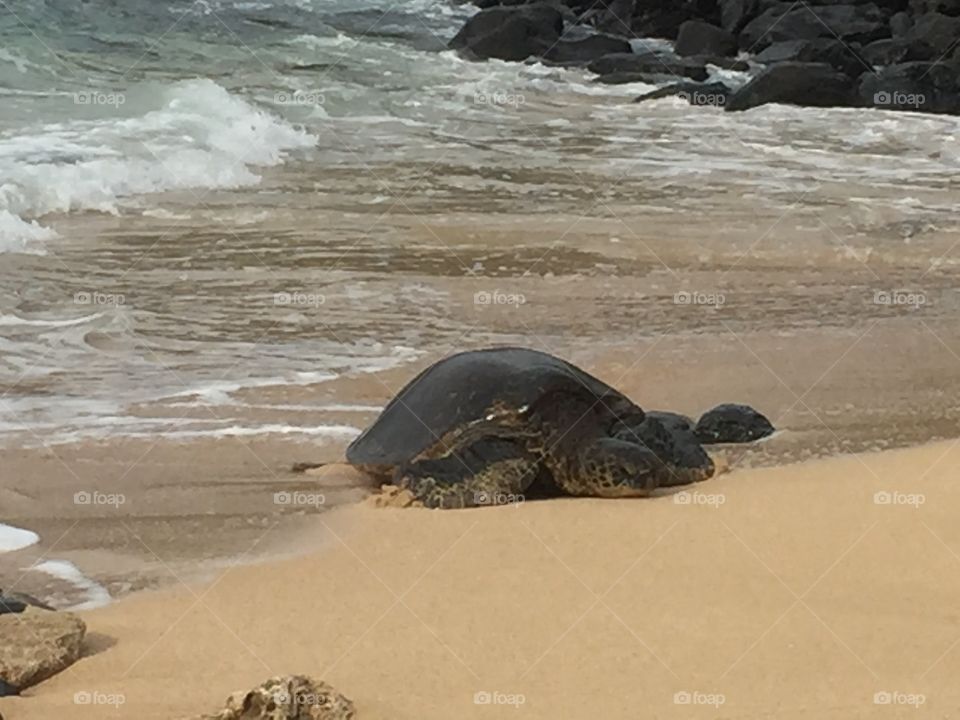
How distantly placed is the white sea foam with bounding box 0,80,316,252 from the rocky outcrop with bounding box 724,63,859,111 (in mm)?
6997

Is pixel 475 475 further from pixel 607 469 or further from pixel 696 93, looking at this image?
pixel 696 93

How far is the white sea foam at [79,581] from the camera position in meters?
4.68

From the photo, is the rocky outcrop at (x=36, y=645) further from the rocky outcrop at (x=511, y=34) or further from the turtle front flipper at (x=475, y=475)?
the rocky outcrop at (x=511, y=34)

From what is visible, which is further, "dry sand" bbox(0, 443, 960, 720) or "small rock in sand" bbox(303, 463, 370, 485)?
"small rock in sand" bbox(303, 463, 370, 485)

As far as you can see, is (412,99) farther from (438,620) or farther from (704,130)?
(438,620)

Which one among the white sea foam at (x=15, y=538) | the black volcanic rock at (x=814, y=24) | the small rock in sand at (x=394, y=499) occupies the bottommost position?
the white sea foam at (x=15, y=538)

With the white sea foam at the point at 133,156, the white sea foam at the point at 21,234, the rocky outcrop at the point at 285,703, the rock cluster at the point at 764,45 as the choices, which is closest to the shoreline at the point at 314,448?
the rocky outcrop at the point at 285,703

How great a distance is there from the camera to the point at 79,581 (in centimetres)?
489

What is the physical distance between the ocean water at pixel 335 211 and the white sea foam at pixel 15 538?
3.67ft

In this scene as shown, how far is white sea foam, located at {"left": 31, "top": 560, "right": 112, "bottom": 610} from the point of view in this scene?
468 cm

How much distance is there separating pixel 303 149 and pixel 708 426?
30.2ft

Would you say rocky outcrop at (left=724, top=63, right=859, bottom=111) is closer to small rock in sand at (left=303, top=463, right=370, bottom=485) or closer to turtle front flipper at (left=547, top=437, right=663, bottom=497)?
small rock in sand at (left=303, top=463, right=370, bottom=485)

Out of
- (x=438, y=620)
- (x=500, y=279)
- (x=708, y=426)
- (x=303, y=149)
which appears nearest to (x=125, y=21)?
(x=303, y=149)

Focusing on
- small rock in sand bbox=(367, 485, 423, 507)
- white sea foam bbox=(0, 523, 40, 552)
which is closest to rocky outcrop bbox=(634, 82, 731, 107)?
small rock in sand bbox=(367, 485, 423, 507)
